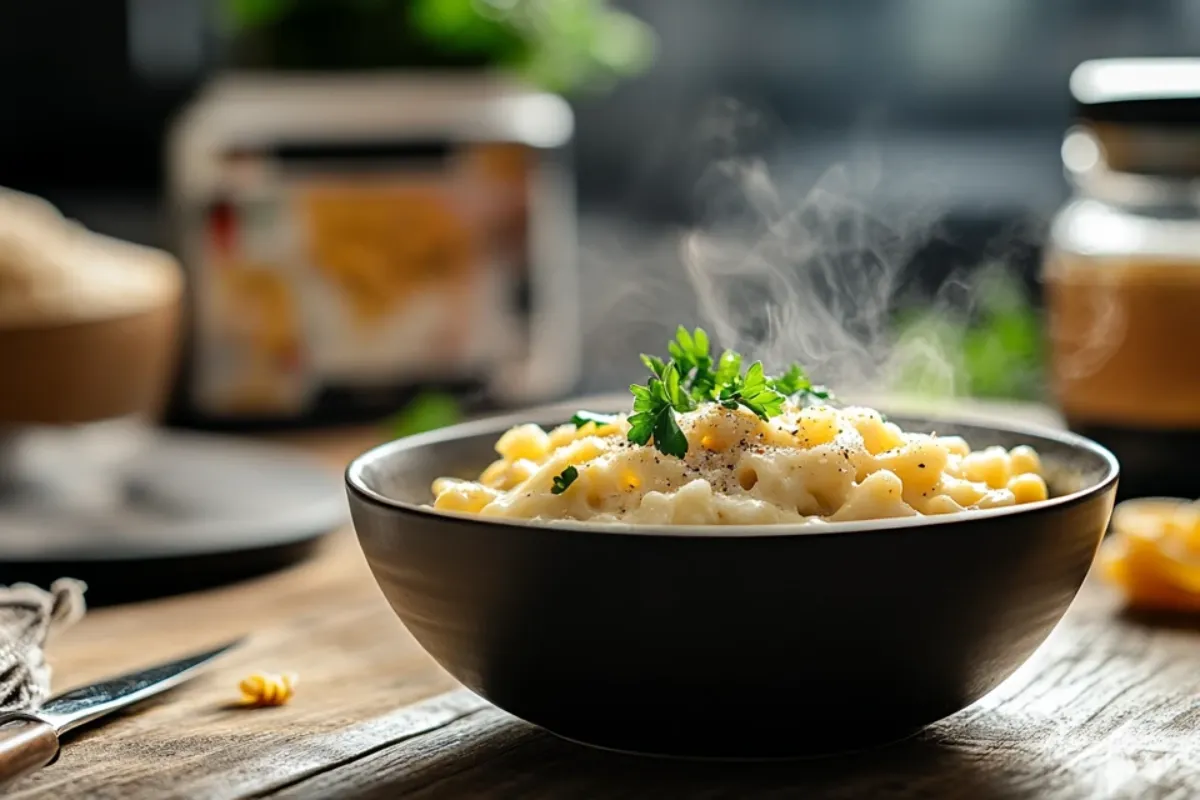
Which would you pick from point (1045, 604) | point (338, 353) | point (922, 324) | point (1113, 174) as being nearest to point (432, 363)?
point (338, 353)

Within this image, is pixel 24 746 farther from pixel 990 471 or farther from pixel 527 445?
pixel 990 471

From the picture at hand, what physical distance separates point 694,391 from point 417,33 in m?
1.54

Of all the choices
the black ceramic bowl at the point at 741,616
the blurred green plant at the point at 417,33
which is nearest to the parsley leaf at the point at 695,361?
the black ceramic bowl at the point at 741,616

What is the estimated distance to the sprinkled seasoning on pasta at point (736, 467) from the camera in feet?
3.54

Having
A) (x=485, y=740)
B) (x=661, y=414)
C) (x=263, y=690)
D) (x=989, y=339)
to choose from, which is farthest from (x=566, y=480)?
(x=989, y=339)

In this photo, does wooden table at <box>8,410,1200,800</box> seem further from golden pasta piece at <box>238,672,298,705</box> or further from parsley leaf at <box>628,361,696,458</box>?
parsley leaf at <box>628,361,696,458</box>

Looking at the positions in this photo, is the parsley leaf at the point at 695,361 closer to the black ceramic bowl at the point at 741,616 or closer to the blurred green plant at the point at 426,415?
the black ceramic bowl at the point at 741,616

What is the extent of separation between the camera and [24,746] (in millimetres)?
1040

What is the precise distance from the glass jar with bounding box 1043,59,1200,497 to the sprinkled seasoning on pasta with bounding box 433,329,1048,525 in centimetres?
60

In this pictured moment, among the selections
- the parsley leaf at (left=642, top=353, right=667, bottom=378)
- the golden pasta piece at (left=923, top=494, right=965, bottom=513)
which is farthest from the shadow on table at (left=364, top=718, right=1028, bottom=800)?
the parsley leaf at (left=642, top=353, right=667, bottom=378)

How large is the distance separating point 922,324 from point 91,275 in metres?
1.49

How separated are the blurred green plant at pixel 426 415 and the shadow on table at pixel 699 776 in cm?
101

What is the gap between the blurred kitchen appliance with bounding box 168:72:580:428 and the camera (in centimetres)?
247

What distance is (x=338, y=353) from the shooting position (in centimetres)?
254
